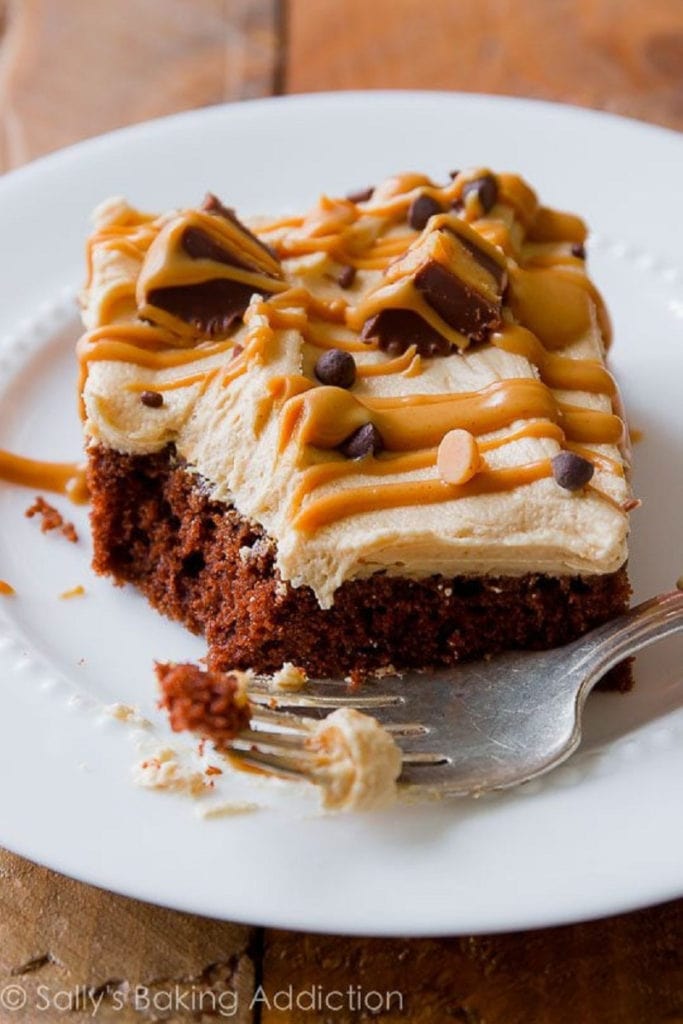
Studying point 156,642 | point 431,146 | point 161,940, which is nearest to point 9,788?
point 161,940

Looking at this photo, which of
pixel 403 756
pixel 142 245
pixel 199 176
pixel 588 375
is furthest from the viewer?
pixel 199 176

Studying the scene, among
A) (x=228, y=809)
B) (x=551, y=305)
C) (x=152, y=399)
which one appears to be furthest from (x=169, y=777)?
(x=551, y=305)

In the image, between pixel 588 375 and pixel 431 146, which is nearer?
pixel 588 375

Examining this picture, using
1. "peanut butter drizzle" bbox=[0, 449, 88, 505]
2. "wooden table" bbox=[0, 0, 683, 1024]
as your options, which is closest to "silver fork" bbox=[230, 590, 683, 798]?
"peanut butter drizzle" bbox=[0, 449, 88, 505]

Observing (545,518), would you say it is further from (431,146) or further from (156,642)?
(431,146)

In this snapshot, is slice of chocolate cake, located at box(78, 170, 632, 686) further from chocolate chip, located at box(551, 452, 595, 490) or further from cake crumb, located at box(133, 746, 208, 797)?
cake crumb, located at box(133, 746, 208, 797)

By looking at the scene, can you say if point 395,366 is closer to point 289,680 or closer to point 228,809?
point 289,680
